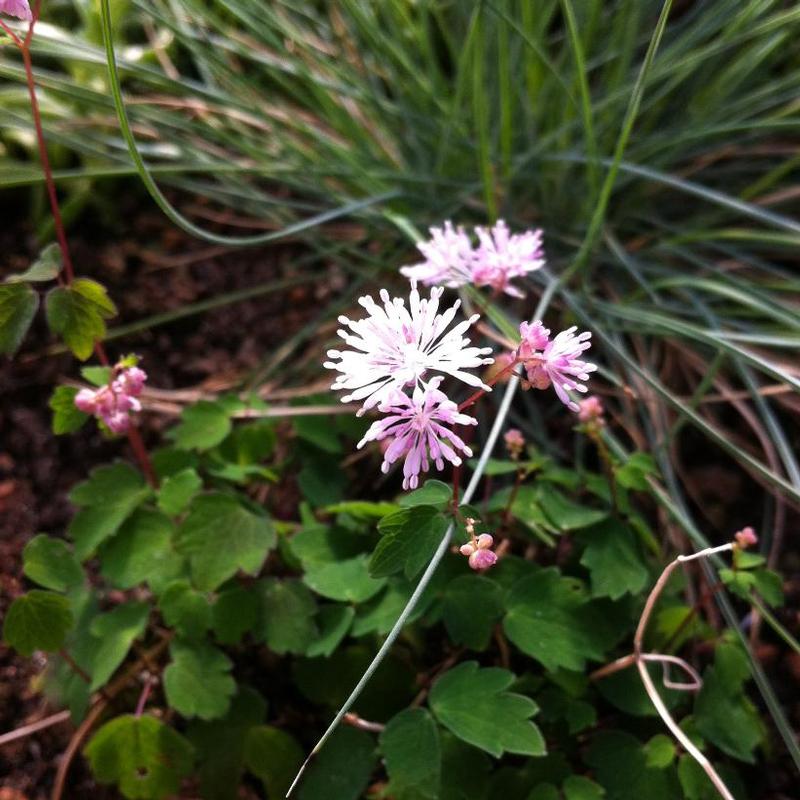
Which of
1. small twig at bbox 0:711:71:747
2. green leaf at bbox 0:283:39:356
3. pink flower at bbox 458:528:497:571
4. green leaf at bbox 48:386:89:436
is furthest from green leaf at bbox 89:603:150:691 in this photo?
pink flower at bbox 458:528:497:571

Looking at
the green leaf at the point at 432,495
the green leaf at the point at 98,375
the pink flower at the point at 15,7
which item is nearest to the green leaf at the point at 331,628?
the green leaf at the point at 432,495

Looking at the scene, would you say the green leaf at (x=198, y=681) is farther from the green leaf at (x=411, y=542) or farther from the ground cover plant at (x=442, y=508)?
the green leaf at (x=411, y=542)

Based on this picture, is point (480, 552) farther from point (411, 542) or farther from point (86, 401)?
point (86, 401)

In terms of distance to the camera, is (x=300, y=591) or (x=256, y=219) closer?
(x=300, y=591)

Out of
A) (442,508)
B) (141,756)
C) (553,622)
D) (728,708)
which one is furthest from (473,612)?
(141,756)

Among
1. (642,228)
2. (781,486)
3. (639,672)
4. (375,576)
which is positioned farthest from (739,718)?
(642,228)

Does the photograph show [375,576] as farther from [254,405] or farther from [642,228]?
[642,228]
